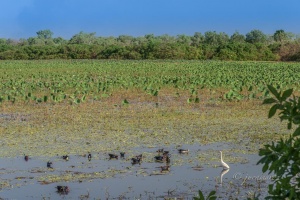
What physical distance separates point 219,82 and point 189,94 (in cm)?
334

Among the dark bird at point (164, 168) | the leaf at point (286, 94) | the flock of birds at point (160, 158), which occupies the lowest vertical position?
the dark bird at point (164, 168)

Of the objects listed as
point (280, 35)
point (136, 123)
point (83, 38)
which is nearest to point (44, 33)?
point (83, 38)

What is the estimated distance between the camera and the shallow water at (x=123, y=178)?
7.30 m

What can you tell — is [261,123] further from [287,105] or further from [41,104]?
[287,105]

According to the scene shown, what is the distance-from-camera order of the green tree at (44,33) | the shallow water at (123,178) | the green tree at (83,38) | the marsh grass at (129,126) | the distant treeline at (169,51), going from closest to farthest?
the shallow water at (123,178), the marsh grass at (129,126), the distant treeline at (169,51), the green tree at (83,38), the green tree at (44,33)

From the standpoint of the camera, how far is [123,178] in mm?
8047

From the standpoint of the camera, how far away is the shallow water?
7.30 meters

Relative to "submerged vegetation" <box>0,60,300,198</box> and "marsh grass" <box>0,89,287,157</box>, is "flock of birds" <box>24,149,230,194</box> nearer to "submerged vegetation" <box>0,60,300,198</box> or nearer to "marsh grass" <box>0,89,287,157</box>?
"submerged vegetation" <box>0,60,300,198</box>

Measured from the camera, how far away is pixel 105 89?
20.0m

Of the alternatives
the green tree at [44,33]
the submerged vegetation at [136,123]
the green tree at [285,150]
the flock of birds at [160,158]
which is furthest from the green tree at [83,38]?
the green tree at [285,150]

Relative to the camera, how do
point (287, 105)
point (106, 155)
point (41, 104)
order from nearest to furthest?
point (287, 105), point (106, 155), point (41, 104)

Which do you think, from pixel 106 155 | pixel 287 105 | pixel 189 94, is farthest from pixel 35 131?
pixel 287 105

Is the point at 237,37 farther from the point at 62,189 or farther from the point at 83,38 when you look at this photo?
the point at 62,189

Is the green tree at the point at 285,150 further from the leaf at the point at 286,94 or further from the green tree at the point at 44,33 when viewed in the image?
the green tree at the point at 44,33
